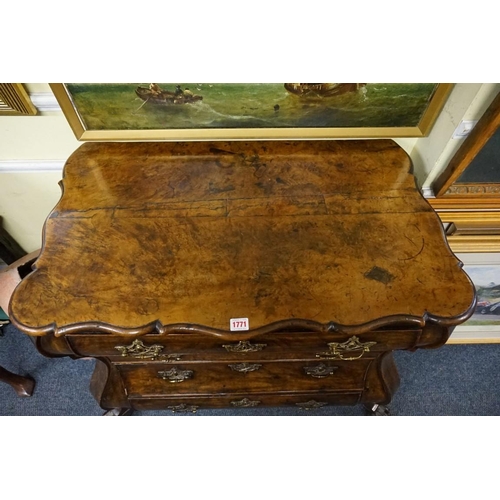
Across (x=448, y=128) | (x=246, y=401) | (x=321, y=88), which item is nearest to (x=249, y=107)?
(x=321, y=88)

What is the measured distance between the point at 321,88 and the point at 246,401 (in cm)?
113

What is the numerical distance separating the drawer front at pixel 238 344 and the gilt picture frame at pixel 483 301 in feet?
2.10

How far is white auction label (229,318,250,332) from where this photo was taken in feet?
3.02

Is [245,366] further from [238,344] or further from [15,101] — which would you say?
[15,101]

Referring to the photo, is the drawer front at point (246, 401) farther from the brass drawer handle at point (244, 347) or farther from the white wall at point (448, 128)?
the white wall at point (448, 128)

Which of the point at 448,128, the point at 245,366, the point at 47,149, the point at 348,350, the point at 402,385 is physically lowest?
the point at 402,385

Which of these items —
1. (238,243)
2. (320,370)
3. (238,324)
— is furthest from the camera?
(320,370)

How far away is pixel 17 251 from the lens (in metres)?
1.86

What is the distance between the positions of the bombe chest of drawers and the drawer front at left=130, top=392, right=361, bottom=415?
0.11m

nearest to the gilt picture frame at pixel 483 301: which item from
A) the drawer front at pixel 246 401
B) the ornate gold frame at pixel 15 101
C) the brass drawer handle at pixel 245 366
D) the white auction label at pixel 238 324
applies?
the drawer front at pixel 246 401

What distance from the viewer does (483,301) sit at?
5.72 feet

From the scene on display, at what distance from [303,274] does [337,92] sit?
23.2 inches

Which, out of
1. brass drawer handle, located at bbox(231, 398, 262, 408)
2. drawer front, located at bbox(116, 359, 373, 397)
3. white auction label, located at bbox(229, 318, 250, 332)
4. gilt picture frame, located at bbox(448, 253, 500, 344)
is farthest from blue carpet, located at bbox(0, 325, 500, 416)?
white auction label, located at bbox(229, 318, 250, 332)

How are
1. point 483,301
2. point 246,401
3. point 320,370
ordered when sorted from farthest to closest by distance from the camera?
point 483,301
point 246,401
point 320,370
